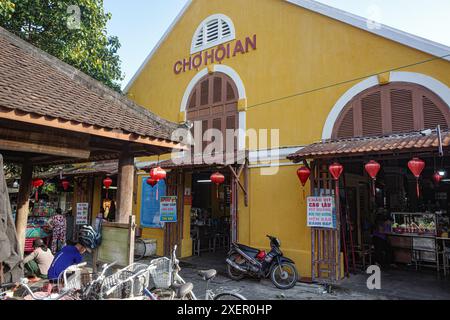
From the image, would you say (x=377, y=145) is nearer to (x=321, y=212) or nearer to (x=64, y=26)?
(x=321, y=212)

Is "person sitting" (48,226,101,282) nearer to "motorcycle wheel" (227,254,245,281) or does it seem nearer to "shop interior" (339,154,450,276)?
"motorcycle wheel" (227,254,245,281)

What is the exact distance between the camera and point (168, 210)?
37.6 feet

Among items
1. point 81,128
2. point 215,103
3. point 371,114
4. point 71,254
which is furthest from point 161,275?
point 215,103

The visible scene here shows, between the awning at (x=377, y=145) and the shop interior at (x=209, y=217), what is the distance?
4950mm

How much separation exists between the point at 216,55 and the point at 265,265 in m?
6.99

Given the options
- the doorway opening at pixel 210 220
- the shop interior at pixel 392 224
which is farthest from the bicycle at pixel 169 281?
the doorway opening at pixel 210 220

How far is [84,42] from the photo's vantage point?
10.8 meters

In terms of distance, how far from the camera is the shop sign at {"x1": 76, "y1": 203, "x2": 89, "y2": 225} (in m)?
14.0

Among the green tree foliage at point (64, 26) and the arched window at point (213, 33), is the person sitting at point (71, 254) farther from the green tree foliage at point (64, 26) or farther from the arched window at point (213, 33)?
the arched window at point (213, 33)

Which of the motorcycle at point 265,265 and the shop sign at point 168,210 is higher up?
the shop sign at point 168,210

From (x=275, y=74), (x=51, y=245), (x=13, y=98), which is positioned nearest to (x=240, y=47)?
(x=275, y=74)

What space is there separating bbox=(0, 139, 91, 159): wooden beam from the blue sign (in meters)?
6.68

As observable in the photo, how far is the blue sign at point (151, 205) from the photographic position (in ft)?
Result: 40.5

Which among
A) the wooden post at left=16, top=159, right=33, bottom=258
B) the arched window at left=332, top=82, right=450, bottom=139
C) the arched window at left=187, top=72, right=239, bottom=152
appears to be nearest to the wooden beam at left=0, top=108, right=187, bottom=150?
the wooden post at left=16, top=159, right=33, bottom=258
